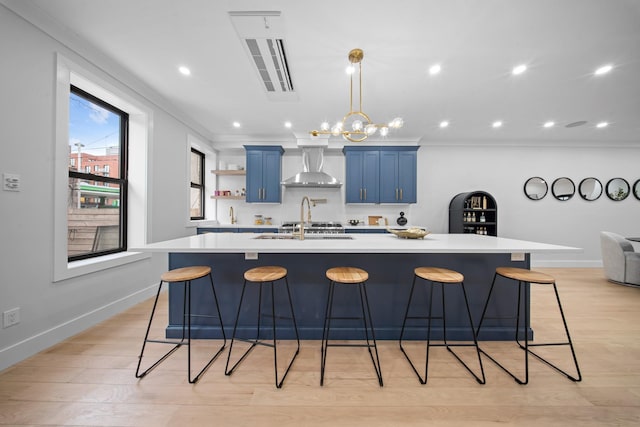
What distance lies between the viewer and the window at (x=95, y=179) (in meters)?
2.34

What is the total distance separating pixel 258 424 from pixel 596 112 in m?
5.67

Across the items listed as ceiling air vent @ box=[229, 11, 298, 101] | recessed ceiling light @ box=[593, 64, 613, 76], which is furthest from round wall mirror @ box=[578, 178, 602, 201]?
ceiling air vent @ box=[229, 11, 298, 101]

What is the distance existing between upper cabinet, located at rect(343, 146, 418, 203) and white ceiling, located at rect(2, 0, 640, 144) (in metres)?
0.97

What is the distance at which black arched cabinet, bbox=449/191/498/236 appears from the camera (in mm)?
4302

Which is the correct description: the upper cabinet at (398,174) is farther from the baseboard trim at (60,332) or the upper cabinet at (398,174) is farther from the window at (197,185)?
the baseboard trim at (60,332)

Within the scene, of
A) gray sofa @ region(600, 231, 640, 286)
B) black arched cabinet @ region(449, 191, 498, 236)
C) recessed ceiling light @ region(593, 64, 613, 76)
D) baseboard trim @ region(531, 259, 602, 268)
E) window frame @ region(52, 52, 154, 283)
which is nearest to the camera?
window frame @ region(52, 52, 154, 283)

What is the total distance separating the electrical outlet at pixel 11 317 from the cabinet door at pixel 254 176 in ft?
10.2

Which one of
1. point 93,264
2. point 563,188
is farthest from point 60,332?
point 563,188

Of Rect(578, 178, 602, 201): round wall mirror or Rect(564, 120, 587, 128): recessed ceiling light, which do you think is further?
Rect(578, 178, 602, 201): round wall mirror

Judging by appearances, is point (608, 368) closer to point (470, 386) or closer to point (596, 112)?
point (470, 386)

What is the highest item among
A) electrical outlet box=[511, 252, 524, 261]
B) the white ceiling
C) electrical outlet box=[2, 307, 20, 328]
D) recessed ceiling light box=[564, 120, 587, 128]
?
recessed ceiling light box=[564, 120, 587, 128]

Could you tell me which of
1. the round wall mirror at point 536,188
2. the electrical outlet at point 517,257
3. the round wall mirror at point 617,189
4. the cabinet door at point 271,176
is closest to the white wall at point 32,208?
the cabinet door at point 271,176

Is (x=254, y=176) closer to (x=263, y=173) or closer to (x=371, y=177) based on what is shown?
(x=263, y=173)

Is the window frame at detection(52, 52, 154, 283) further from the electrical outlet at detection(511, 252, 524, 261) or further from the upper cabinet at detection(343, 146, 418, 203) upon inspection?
the upper cabinet at detection(343, 146, 418, 203)
